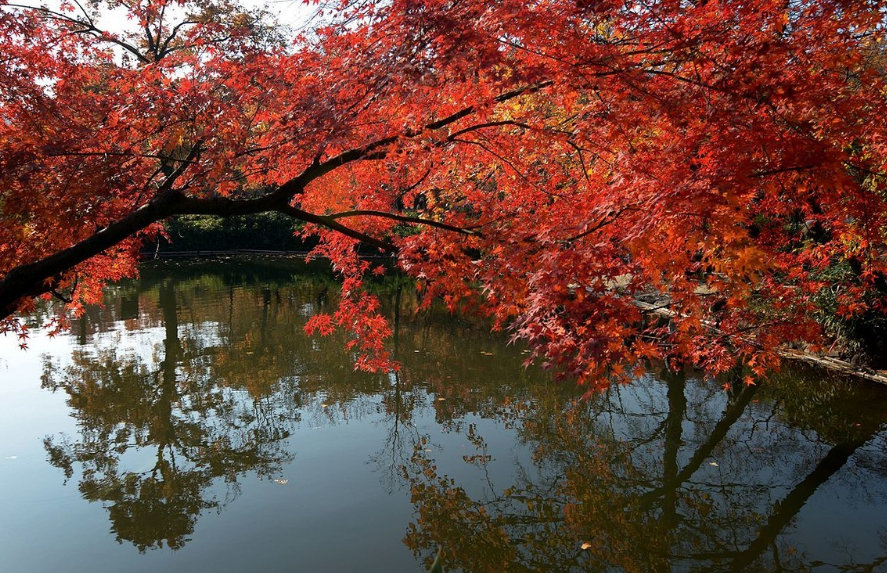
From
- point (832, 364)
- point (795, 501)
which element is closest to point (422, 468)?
point (795, 501)

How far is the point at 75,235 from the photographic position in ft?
14.3

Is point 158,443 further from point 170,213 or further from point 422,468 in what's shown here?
point 170,213

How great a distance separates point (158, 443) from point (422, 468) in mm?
2925

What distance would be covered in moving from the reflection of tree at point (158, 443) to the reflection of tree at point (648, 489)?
1819 millimetres

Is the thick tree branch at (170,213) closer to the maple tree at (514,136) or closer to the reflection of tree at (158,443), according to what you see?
the maple tree at (514,136)

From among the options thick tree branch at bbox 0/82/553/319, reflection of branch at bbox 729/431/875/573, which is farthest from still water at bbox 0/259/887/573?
thick tree branch at bbox 0/82/553/319

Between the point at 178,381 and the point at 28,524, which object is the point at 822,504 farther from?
the point at 178,381

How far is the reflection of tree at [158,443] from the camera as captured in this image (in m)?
5.02

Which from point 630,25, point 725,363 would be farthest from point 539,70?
point 725,363

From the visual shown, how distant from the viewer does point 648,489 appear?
17.1 feet

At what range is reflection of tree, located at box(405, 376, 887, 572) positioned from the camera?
14.1ft

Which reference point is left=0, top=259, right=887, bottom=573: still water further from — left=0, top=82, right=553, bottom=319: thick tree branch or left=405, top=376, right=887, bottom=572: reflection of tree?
left=0, top=82, right=553, bottom=319: thick tree branch

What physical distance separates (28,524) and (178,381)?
3.91 m

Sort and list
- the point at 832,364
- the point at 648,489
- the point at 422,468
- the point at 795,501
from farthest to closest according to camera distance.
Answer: the point at 832,364
the point at 422,468
the point at 648,489
the point at 795,501
